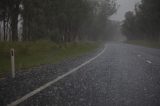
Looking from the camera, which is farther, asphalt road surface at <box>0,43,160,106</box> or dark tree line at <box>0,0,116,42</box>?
dark tree line at <box>0,0,116,42</box>

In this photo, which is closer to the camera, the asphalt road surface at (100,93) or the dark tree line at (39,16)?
the asphalt road surface at (100,93)

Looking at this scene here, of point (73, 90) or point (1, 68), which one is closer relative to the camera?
point (73, 90)

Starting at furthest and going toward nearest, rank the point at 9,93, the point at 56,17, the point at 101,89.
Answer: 1. the point at 56,17
2. the point at 101,89
3. the point at 9,93

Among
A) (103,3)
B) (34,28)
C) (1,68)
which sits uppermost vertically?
(103,3)

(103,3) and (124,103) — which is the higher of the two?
(103,3)

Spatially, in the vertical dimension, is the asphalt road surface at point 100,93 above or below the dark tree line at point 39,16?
below

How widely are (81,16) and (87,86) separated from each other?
36.9 m

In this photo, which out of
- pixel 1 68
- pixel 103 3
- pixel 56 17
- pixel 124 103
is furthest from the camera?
pixel 103 3

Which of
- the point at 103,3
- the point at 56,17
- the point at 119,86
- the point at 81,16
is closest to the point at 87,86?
the point at 119,86

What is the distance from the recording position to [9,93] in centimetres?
559

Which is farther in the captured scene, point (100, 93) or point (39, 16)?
point (39, 16)

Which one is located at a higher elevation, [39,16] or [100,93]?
[39,16]

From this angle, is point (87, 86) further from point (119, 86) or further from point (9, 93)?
point (9, 93)

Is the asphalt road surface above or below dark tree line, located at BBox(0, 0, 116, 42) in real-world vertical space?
below
